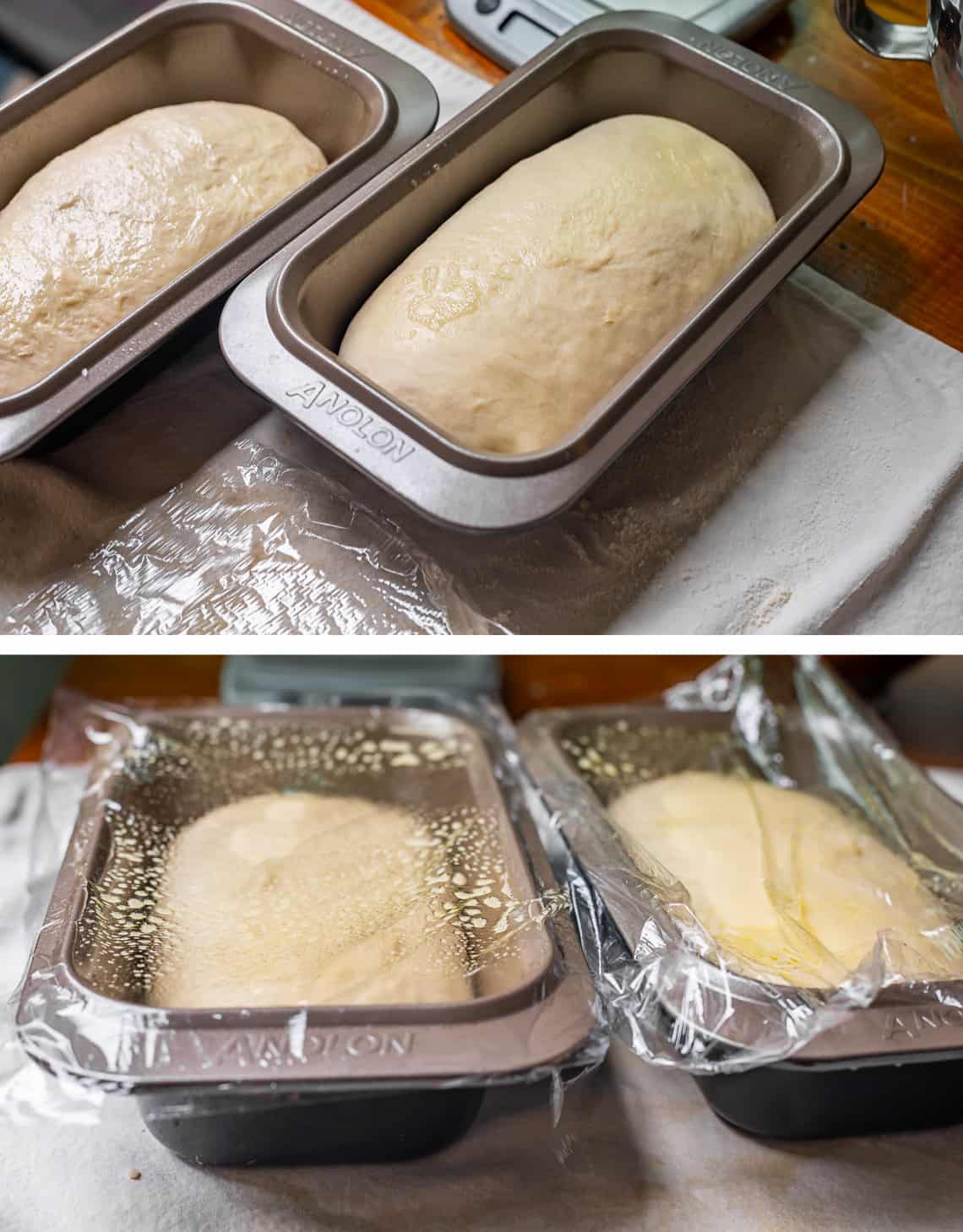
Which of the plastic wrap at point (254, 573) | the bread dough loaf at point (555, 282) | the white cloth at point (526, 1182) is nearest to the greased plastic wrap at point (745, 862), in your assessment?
the white cloth at point (526, 1182)

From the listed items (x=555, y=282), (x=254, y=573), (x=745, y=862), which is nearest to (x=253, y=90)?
(x=555, y=282)

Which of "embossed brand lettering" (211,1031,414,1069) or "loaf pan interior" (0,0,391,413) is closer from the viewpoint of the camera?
"embossed brand lettering" (211,1031,414,1069)

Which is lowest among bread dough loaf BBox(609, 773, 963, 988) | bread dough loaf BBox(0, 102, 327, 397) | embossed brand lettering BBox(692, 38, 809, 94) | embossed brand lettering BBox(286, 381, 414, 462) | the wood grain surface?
the wood grain surface

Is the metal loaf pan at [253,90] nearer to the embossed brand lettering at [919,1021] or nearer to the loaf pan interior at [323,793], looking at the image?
the loaf pan interior at [323,793]

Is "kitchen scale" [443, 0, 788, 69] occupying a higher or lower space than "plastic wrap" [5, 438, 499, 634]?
higher

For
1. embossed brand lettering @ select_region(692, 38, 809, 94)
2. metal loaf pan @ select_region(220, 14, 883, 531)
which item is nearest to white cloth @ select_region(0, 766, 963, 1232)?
metal loaf pan @ select_region(220, 14, 883, 531)

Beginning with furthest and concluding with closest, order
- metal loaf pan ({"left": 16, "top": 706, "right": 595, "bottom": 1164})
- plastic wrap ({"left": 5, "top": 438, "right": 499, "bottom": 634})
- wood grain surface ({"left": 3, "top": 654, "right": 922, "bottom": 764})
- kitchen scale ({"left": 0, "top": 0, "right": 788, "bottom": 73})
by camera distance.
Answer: wood grain surface ({"left": 3, "top": 654, "right": 922, "bottom": 764}) < kitchen scale ({"left": 0, "top": 0, "right": 788, "bottom": 73}) < plastic wrap ({"left": 5, "top": 438, "right": 499, "bottom": 634}) < metal loaf pan ({"left": 16, "top": 706, "right": 595, "bottom": 1164})

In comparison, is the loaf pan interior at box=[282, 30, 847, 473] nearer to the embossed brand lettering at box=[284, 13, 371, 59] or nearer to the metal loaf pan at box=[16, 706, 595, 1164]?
the embossed brand lettering at box=[284, 13, 371, 59]
